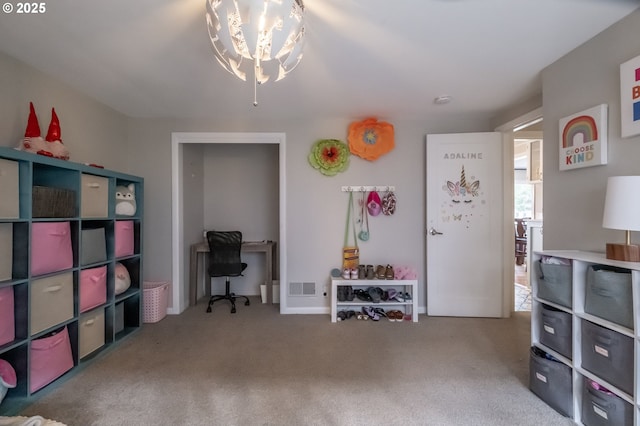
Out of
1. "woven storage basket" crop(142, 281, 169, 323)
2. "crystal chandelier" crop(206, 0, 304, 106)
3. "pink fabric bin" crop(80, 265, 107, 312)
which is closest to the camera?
"crystal chandelier" crop(206, 0, 304, 106)

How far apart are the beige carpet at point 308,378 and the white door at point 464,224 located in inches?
12.0

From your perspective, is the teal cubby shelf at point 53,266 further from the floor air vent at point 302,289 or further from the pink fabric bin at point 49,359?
the floor air vent at point 302,289

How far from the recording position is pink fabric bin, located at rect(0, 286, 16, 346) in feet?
5.29

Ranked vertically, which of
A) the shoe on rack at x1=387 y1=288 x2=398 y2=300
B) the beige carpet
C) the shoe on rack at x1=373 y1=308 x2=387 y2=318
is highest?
the shoe on rack at x1=387 y1=288 x2=398 y2=300

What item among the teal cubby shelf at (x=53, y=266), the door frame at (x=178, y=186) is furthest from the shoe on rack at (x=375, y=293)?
the teal cubby shelf at (x=53, y=266)

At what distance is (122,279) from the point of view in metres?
2.64

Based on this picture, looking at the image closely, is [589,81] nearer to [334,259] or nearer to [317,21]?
[317,21]

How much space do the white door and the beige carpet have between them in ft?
1.00

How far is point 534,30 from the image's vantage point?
1.70 m

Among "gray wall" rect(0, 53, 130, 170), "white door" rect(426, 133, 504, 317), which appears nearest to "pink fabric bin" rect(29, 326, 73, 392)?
"gray wall" rect(0, 53, 130, 170)

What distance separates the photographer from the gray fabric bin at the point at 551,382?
1.61m

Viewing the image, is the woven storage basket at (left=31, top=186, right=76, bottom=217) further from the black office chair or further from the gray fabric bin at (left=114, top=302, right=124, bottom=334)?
the black office chair

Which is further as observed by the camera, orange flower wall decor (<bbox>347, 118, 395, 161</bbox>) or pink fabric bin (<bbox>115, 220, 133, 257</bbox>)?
orange flower wall decor (<bbox>347, 118, 395, 161</bbox>)

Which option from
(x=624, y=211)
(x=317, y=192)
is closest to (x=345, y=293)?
(x=317, y=192)
